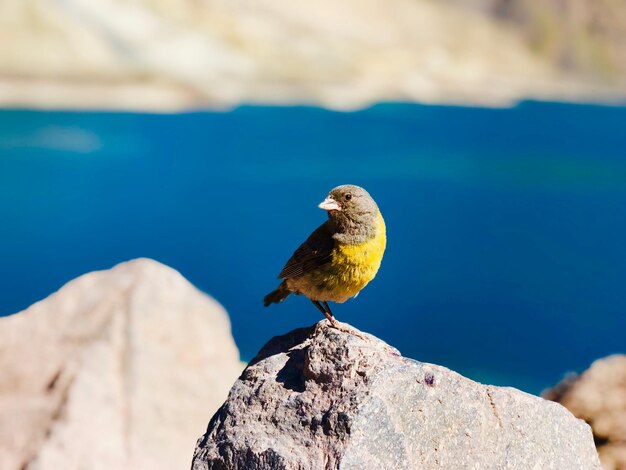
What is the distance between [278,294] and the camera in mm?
2988

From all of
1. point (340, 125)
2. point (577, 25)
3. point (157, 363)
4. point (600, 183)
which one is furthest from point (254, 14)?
point (157, 363)

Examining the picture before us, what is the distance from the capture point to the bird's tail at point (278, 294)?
2.95 metres

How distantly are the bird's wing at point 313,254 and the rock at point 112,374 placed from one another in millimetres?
1830

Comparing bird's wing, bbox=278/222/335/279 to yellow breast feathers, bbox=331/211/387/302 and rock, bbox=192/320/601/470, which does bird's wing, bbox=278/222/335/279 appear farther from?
rock, bbox=192/320/601/470

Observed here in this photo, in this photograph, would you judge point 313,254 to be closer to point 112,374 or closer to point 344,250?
point 344,250

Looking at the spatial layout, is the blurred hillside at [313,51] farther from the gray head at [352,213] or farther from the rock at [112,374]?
the gray head at [352,213]

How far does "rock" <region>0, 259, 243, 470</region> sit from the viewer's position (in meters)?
3.97

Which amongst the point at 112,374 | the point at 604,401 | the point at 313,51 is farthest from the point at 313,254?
the point at 313,51

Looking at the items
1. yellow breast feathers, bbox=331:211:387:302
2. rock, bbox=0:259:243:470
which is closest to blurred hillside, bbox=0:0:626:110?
rock, bbox=0:259:243:470

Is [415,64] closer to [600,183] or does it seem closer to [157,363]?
[600,183]

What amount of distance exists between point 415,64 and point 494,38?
0.85 m

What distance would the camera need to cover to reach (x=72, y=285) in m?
4.54

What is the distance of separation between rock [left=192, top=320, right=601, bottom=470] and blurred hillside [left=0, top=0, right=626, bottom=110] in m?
4.71

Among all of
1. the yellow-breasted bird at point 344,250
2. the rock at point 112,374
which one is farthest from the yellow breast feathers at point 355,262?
the rock at point 112,374
